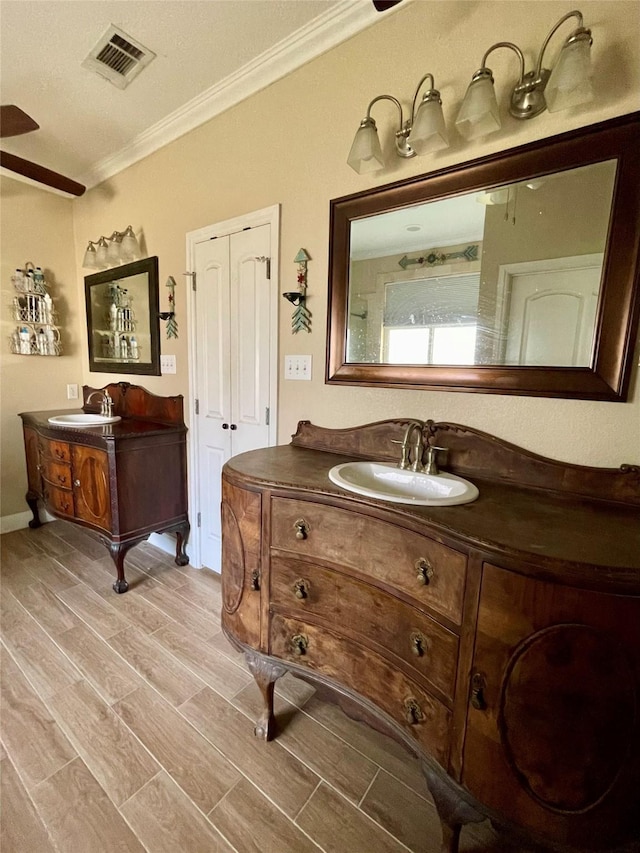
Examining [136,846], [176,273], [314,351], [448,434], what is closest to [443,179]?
[314,351]

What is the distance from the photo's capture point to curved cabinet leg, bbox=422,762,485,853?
0.89 metres

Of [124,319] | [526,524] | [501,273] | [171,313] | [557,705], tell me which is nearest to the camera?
[557,705]

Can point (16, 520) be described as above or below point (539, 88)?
below

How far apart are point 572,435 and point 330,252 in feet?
3.94

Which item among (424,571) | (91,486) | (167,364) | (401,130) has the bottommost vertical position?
(91,486)

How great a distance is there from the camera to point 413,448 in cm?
137

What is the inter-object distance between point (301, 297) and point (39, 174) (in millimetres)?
2371

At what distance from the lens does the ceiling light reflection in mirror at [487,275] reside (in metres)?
1.12

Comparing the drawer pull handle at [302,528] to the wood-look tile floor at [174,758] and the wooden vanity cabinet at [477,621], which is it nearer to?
the wooden vanity cabinet at [477,621]

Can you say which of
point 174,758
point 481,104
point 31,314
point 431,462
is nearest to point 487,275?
point 481,104

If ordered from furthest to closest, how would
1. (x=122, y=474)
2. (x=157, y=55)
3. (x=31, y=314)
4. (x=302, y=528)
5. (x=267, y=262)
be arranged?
(x=31, y=314), (x=122, y=474), (x=267, y=262), (x=157, y=55), (x=302, y=528)

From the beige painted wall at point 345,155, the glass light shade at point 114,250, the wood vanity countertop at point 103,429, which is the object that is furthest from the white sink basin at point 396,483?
the glass light shade at point 114,250

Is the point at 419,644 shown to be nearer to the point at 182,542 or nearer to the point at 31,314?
the point at 182,542

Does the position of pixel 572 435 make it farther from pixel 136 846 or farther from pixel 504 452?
pixel 136 846
